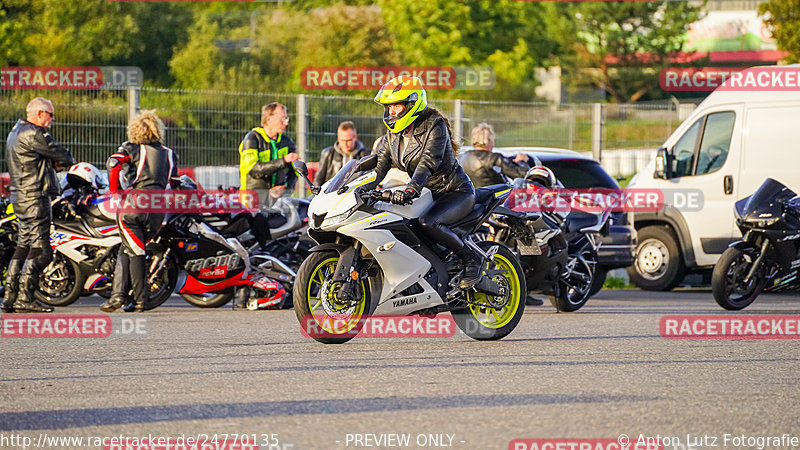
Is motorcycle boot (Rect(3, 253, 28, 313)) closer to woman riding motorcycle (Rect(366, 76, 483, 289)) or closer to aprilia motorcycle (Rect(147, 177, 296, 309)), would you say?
aprilia motorcycle (Rect(147, 177, 296, 309))

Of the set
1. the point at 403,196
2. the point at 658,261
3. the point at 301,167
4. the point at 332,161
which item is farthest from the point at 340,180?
the point at 658,261

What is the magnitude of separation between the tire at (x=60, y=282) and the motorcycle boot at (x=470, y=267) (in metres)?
4.47

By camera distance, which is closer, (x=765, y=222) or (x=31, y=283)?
(x=31, y=283)

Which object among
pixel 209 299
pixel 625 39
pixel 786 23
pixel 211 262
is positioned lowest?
pixel 209 299

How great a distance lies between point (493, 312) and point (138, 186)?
13.2ft

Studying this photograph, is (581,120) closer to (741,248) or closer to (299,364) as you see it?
(741,248)

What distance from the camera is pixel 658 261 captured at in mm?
16875

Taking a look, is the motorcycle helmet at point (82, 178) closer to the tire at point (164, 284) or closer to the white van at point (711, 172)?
the tire at point (164, 284)

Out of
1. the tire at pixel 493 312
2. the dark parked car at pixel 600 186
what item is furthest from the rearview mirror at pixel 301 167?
the dark parked car at pixel 600 186

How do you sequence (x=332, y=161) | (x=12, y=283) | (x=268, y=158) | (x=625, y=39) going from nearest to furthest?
(x=12, y=283), (x=268, y=158), (x=332, y=161), (x=625, y=39)

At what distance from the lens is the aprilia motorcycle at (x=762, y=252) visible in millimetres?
12477

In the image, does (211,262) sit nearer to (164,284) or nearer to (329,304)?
(164,284)

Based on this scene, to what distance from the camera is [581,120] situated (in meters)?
21.2

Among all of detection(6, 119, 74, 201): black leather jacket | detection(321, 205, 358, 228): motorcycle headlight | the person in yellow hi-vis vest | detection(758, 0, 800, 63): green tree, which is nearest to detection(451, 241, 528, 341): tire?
detection(321, 205, 358, 228): motorcycle headlight
